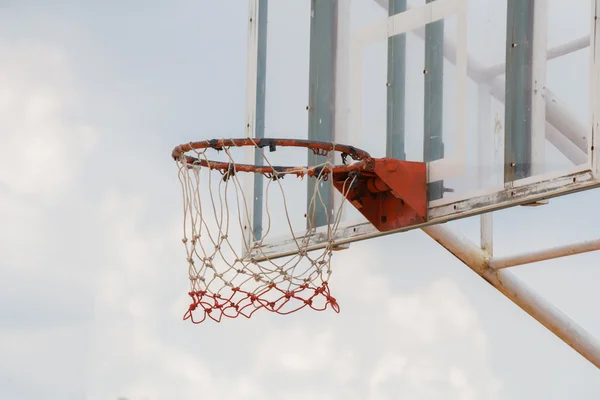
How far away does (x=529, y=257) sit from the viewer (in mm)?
7672

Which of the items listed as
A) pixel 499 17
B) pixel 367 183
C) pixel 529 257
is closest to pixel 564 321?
pixel 529 257

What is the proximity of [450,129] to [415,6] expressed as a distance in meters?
0.71

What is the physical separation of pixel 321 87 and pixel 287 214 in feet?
2.30

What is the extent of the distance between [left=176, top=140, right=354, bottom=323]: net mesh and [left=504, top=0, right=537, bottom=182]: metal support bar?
998mm

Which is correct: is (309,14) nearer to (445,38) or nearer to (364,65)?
(364,65)

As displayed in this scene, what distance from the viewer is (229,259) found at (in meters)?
7.09

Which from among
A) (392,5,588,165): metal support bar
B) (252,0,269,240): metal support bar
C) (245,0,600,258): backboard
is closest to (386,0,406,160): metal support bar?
(245,0,600,258): backboard

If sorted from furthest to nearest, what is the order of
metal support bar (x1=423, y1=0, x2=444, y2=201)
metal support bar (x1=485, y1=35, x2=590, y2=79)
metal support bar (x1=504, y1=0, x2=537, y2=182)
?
metal support bar (x1=423, y1=0, x2=444, y2=201)
metal support bar (x1=504, y1=0, x2=537, y2=182)
metal support bar (x1=485, y1=35, x2=590, y2=79)

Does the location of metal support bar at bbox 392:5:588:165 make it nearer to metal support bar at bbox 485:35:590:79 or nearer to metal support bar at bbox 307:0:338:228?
metal support bar at bbox 485:35:590:79

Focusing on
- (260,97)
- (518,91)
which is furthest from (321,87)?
(518,91)

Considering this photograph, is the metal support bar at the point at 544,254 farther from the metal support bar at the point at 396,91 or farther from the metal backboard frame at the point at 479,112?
the metal support bar at the point at 396,91

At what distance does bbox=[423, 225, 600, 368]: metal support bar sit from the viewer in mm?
7691

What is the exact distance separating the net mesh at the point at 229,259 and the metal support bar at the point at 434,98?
47cm

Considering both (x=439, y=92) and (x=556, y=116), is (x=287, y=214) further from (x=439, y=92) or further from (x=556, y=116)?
(x=556, y=116)
